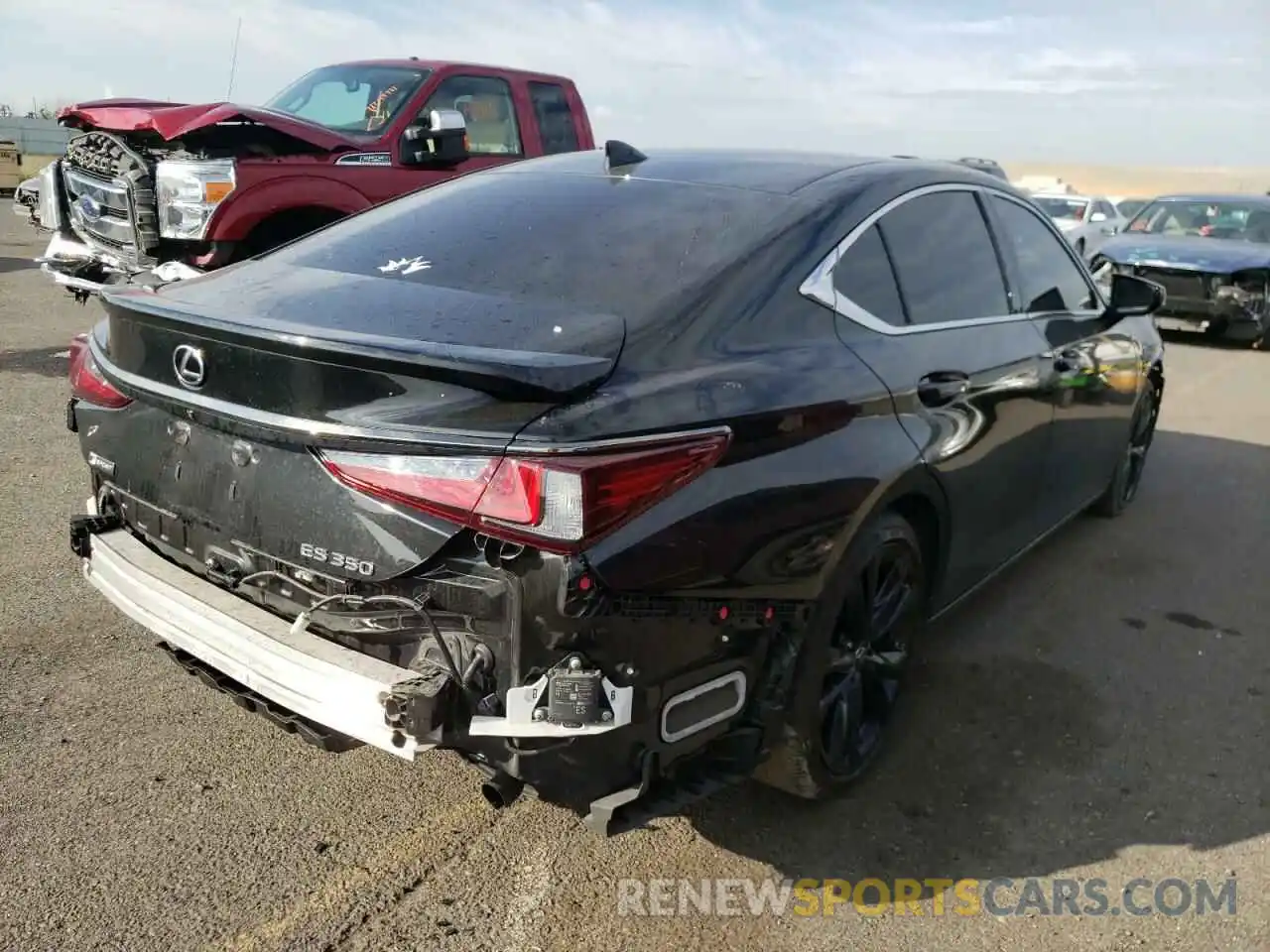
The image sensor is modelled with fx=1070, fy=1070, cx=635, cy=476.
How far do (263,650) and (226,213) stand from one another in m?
4.76

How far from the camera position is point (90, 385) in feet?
9.71

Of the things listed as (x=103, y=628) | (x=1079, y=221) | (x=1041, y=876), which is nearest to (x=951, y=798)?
(x=1041, y=876)

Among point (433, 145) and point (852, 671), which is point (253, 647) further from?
point (433, 145)

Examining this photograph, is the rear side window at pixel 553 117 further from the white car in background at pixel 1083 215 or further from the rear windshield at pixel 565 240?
the white car in background at pixel 1083 215

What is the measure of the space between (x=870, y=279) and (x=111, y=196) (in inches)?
228

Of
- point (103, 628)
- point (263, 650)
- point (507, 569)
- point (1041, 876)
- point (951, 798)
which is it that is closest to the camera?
point (507, 569)

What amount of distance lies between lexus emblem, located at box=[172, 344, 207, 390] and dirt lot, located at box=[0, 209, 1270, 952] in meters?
1.18

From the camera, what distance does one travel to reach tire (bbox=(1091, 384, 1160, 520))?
542 cm

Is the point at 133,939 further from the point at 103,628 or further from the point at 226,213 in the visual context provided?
the point at 226,213

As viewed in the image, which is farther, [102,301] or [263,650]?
[102,301]

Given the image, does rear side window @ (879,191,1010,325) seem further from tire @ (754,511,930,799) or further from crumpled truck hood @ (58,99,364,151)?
crumpled truck hood @ (58,99,364,151)

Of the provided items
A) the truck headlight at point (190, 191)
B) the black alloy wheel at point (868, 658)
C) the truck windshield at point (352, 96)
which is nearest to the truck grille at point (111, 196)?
the truck headlight at point (190, 191)

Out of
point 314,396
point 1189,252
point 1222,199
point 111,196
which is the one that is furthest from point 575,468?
point 1222,199

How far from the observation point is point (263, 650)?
239 centimetres
